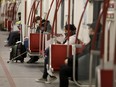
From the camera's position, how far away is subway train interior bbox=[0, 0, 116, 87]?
371cm

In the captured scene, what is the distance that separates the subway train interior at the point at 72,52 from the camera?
3715 mm

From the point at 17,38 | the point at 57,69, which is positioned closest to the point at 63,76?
the point at 57,69

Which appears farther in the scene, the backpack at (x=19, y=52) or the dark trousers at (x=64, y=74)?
the backpack at (x=19, y=52)

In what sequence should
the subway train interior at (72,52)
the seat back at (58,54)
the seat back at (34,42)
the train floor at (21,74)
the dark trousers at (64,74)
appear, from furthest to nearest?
the seat back at (34,42) → the train floor at (21,74) → the seat back at (58,54) → the dark trousers at (64,74) → the subway train interior at (72,52)

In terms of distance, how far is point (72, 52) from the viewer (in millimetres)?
6895

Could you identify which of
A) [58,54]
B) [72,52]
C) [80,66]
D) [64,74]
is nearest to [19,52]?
[58,54]

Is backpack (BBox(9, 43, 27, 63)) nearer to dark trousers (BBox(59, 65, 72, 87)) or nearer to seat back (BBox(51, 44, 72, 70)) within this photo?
seat back (BBox(51, 44, 72, 70))

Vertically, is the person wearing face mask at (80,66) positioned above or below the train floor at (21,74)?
above

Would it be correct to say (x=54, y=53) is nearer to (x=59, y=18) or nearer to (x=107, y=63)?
(x=107, y=63)

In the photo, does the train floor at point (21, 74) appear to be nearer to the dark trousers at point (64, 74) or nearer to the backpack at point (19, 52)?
the backpack at point (19, 52)

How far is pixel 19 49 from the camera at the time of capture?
37.2 ft

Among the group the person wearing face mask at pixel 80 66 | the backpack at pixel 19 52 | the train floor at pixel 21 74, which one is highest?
the person wearing face mask at pixel 80 66

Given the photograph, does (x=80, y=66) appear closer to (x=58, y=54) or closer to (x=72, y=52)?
(x=72, y=52)

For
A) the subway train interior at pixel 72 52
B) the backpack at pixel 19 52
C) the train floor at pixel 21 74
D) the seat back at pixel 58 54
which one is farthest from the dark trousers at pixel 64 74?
the backpack at pixel 19 52
